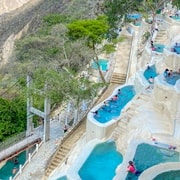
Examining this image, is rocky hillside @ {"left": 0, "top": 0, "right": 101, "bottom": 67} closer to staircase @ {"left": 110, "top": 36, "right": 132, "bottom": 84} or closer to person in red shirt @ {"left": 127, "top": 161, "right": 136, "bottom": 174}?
staircase @ {"left": 110, "top": 36, "right": 132, "bottom": 84}

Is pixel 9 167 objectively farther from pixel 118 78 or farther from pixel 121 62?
pixel 121 62

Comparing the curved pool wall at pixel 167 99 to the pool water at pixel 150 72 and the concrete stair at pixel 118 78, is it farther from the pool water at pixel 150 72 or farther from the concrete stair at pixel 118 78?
the concrete stair at pixel 118 78

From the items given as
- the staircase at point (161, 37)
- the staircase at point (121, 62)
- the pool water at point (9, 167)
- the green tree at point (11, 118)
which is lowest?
the pool water at point (9, 167)

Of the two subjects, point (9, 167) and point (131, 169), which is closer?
point (131, 169)

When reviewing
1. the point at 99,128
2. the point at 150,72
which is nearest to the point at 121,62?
the point at 150,72

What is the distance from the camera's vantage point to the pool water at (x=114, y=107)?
1070 inches

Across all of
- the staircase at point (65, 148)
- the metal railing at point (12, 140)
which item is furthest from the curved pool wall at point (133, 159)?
the metal railing at point (12, 140)

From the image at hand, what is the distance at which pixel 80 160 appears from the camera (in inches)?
926

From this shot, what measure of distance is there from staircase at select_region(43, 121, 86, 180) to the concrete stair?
7500 mm

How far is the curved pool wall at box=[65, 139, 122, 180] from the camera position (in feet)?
71.0

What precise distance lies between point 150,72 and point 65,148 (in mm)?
8301

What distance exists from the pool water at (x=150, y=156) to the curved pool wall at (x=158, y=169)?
3.42ft

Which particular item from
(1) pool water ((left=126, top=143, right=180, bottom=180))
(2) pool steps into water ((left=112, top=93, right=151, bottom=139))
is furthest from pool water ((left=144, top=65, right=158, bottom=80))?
(1) pool water ((left=126, top=143, right=180, bottom=180))

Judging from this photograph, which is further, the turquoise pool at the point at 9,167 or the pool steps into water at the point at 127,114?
the turquoise pool at the point at 9,167
